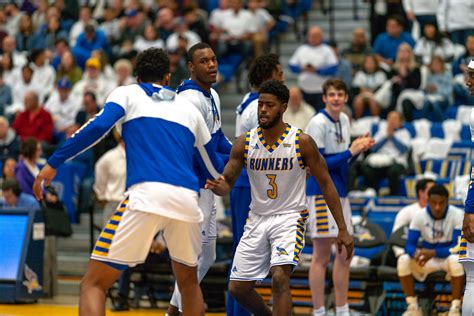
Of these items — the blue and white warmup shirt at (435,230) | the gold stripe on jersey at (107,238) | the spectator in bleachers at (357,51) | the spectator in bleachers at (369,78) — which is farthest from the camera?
the spectator in bleachers at (357,51)

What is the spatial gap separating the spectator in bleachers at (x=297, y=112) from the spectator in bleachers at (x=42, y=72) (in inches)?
218

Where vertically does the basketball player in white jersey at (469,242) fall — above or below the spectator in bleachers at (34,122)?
below

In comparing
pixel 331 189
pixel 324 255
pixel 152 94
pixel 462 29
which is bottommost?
pixel 324 255

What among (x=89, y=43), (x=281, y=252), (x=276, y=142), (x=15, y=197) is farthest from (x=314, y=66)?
(x=281, y=252)

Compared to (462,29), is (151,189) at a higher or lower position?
lower

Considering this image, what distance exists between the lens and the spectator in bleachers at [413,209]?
12.8 metres

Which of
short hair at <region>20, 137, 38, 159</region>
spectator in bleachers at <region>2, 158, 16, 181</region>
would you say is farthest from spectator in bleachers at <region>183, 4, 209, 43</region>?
short hair at <region>20, 137, 38, 159</region>

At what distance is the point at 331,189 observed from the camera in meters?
9.07

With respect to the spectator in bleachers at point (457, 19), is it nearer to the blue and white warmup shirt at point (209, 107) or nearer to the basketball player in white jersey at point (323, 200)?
the basketball player in white jersey at point (323, 200)

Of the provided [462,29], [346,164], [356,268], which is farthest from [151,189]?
[462,29]

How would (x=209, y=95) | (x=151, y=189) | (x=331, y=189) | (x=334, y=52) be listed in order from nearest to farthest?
(x=151, y=189), (x=331, y=189), (x=209, y=95), (x=334, y=52)

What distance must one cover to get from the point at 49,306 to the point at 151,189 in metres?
5.47

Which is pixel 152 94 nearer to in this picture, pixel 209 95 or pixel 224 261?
pixel 209 95

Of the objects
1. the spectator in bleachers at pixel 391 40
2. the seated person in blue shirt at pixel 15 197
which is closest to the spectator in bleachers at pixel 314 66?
the spectator in bleachers at pixel 391 40
